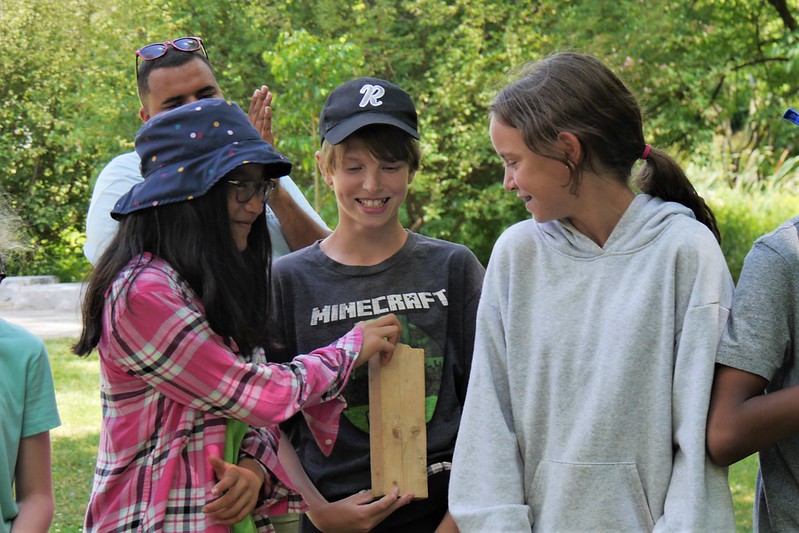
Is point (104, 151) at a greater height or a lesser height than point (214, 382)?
lesser

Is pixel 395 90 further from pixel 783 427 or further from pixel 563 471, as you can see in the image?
pixel 783 427

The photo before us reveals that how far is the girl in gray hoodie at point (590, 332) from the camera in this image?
196cm

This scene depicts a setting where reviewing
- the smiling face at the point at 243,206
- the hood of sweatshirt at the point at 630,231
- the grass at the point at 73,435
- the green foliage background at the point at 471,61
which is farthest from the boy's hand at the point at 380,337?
the green foliage background at the point at 471,61

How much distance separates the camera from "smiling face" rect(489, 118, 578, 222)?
2.10 m

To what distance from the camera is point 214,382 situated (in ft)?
7.07

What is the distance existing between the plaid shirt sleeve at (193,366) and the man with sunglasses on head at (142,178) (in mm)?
969

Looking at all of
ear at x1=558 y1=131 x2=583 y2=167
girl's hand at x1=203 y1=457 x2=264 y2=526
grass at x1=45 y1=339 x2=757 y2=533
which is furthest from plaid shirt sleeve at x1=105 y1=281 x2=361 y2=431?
grass at x1=45 y1=339 x2=757 y2=533

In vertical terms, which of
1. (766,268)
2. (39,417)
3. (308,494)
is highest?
(766,268)

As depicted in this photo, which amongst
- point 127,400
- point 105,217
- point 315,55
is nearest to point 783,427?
point 127,400

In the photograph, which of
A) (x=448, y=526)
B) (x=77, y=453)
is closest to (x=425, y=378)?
(x=448, y=526)

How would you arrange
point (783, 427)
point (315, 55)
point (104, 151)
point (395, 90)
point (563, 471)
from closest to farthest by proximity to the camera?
point (783, 427) < point (563, 471) < point (395, 90) < point (315, 55) < point (104, 151)

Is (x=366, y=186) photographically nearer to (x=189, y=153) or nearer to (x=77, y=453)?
(x=189, y=153)

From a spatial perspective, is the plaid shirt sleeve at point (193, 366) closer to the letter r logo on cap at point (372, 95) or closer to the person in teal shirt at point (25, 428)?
the person in teal shirt at point (25, 428)

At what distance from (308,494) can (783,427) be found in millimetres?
1176
